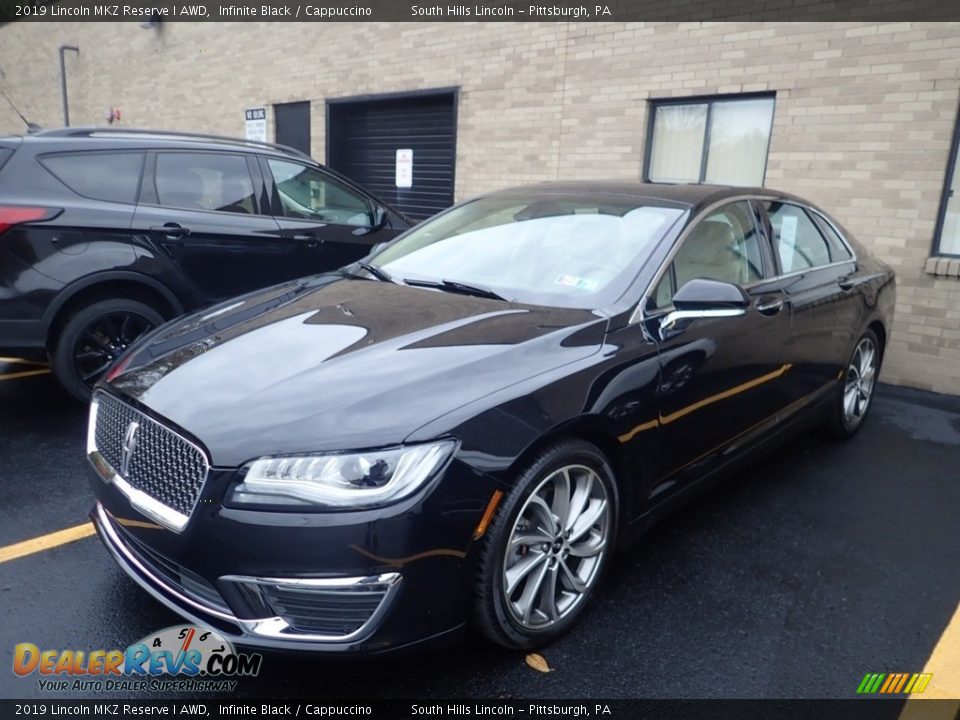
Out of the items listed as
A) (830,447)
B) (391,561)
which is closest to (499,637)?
(391,561)

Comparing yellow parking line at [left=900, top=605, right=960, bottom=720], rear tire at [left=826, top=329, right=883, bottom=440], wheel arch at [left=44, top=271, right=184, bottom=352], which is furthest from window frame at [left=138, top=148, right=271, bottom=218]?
yellow parking line at [left=900, top=605, right=960, bottom=720]

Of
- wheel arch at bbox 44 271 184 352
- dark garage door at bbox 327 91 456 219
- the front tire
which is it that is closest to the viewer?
the front tire

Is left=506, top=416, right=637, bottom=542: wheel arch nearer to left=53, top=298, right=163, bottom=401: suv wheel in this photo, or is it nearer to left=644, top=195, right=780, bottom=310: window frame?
left=644, top=195, right=780, bottom=310: window frame

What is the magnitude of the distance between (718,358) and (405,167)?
26.4ft

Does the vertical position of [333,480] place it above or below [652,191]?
below

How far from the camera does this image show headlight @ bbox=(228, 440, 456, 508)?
209cm

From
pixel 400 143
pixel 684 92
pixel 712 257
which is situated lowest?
pixel 712 257

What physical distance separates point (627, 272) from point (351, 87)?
8.76 m

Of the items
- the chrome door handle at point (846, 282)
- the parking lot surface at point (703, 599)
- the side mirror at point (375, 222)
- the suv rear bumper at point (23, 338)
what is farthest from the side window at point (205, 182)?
the chrome door handle at point (846, 282)

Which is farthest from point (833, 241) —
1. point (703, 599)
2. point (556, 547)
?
point (556, 547)

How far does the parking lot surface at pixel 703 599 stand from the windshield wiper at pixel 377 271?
5.51 ft

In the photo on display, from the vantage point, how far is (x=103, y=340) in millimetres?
4938

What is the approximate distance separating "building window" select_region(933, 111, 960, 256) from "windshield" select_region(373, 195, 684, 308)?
385 cm

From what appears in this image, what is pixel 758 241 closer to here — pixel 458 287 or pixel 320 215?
pixel 458 287
